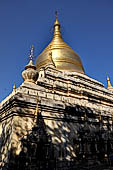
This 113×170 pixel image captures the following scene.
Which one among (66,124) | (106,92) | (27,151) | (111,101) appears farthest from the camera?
(106,92)

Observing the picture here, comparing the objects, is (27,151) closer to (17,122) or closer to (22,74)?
(17,122)

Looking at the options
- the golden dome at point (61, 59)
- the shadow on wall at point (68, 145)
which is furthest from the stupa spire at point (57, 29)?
the shadow on wall at point (68, 145)

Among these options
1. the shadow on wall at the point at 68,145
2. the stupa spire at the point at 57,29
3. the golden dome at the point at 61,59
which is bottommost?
the shadow on wall at the point at 68,145

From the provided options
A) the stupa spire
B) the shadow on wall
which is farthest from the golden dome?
the shadow on wall

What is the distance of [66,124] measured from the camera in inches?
356

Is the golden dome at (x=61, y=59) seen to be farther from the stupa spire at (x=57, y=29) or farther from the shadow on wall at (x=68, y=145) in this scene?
the shadow on wall at (x=68, y=145)

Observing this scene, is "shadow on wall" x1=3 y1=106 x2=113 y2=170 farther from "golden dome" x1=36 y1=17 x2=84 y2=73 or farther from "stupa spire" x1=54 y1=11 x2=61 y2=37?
"stupa spire" x1=54 y1=11 x2=61 y2=37

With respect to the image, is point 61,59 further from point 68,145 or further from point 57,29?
point 68,145

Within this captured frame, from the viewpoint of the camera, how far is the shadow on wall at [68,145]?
6.82 meters

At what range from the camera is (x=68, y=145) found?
8547mm

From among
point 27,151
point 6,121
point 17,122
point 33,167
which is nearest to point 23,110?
point 17,122

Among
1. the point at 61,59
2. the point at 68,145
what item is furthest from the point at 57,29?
the point at 68,145

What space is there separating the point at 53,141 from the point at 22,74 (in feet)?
17.4

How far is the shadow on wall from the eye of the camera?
6821 millimetres
